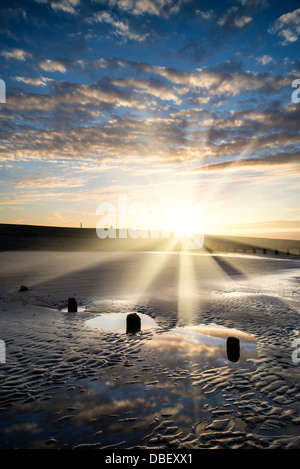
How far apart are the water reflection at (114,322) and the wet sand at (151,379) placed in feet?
0.71

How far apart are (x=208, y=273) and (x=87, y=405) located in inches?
806

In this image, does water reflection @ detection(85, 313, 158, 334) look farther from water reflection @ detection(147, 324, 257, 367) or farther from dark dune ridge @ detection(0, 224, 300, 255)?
dark dune ridge @ detection(0, 224, 300, 255)

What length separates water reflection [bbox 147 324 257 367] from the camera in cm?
729

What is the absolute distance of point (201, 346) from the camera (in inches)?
327

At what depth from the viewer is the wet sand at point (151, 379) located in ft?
14.9

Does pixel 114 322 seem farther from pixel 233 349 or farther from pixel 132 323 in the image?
pixel 233 349

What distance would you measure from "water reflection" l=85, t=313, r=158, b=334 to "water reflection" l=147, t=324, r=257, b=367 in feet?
3.99

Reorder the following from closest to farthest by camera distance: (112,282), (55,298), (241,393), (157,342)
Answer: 1. (241,393)
2. (157,342)
3. (55,298)
4. (112,282)

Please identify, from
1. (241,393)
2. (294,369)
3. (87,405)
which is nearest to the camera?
(87,405)

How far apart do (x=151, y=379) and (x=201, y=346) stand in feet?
8.28

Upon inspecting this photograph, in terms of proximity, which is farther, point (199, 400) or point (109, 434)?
point (199, 400)
